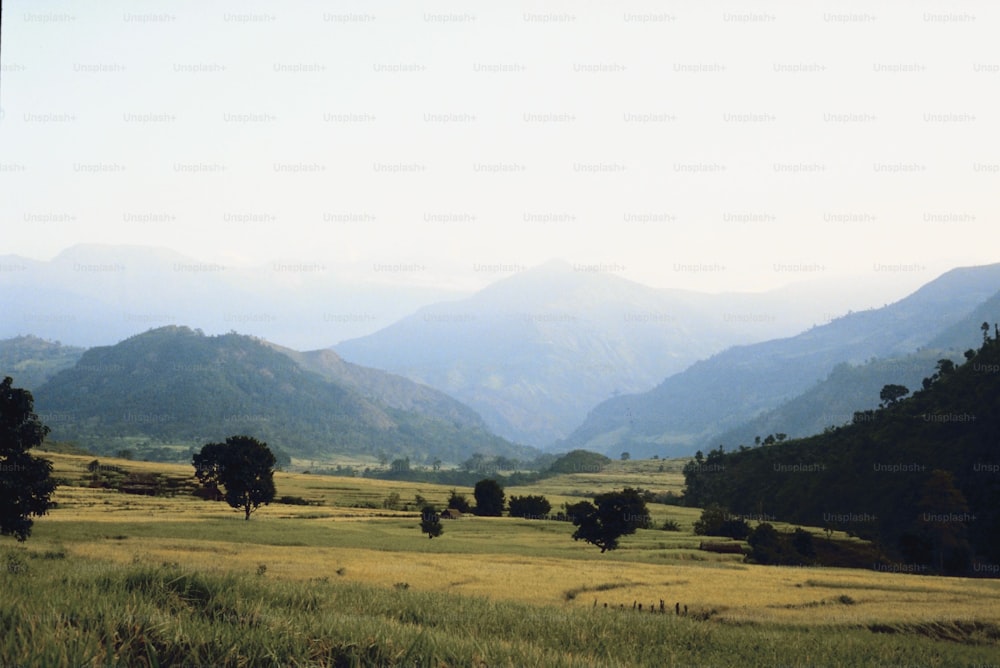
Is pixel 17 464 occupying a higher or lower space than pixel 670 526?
higher

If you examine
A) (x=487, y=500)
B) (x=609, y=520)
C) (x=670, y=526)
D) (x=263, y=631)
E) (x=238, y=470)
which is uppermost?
(x=263, y=631)

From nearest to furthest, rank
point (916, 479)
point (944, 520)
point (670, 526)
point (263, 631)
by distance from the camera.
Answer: point (263, 631)
point (944, 520)
point (916, 479)
point (670, 526)

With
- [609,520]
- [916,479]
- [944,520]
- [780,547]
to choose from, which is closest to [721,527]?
[780,547]

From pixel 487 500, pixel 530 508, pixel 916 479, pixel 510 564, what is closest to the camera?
pixel 510 564

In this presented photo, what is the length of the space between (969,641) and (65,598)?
3665 centimetres

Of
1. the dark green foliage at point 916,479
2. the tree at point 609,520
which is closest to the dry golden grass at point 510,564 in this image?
the tree at point 609,520

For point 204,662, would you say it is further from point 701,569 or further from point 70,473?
point 70,473

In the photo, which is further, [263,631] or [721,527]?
[721,527]

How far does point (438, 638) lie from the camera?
9359 millimetres

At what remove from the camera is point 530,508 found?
141 metres

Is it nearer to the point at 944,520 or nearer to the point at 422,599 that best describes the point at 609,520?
the point at 944,520

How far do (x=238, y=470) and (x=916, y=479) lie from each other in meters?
103

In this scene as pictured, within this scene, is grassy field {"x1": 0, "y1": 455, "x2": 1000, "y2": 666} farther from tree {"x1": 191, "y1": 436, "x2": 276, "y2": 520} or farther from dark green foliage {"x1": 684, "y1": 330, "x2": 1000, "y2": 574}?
dark green foliage {"x1": 684, "y1": 330, "x2": 1000, "y2": 574}

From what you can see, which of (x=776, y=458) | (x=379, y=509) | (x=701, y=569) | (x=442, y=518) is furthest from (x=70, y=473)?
(x=776, y=458)
